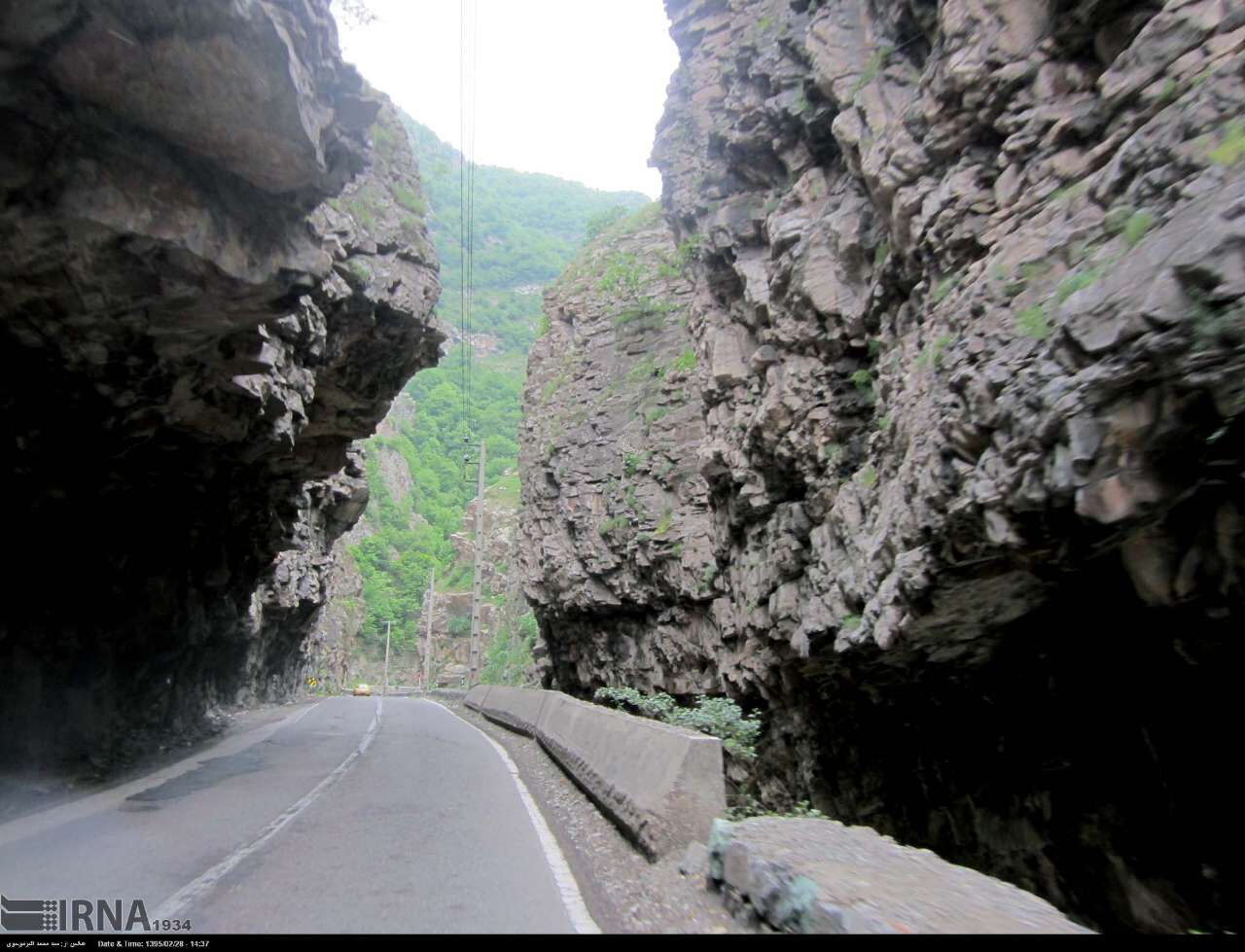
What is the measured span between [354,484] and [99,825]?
22.1 meters

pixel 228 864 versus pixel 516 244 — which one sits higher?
pixel 516 244

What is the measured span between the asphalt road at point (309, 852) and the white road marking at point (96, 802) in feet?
0.12

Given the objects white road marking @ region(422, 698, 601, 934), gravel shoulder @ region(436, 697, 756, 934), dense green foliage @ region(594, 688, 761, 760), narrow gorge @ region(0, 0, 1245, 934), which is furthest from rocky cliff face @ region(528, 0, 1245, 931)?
white road marking @ region(422, 698, 601, 934)

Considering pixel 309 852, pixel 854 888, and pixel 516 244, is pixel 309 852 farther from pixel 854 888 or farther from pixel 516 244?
pixel 516 244

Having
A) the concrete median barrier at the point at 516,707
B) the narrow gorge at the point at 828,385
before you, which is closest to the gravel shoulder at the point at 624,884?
the narrow gorge at the point at 828,385

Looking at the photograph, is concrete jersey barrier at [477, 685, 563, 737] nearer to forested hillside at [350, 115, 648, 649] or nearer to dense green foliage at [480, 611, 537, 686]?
dense green foliage at [480, 611, 537, 686]

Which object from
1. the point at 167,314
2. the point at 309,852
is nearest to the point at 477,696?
the point at 167,314

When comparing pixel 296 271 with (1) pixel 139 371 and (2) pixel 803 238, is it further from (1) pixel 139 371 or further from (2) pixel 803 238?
(2) pixel 803 238

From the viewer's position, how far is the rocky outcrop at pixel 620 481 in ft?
78.6

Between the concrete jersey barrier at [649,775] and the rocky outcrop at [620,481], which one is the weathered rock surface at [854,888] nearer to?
the concrete jersey barrier at [649,775]

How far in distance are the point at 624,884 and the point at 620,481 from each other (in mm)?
21050

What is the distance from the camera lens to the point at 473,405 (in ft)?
266

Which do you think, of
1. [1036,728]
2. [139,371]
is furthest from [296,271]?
[1036,728]
